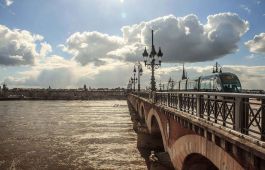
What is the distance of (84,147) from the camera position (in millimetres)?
30031

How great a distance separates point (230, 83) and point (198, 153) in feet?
66.8

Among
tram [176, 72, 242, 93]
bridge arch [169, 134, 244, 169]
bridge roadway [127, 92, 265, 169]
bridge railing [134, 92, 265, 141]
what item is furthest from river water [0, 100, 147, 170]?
bridge railing [134, 92, 265, 141]

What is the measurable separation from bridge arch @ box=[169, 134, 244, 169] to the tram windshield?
1544 centimetres

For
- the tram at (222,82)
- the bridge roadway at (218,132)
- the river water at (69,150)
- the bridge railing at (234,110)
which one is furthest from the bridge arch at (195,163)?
the tram at (222,82)

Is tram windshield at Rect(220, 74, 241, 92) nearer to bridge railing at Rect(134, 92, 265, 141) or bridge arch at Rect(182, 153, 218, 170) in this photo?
bridge railing at Rect(134, 92, 265, 141)

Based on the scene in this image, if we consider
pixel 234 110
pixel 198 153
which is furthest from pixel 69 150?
pixel 234 110

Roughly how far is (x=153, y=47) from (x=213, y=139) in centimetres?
1535

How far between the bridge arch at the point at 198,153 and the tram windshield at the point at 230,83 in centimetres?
1544

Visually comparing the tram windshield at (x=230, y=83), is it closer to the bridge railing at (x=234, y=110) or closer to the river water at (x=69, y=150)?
the river water at (x=69, y=150)

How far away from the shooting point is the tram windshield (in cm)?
3020

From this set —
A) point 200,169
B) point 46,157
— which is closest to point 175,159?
point 200,169

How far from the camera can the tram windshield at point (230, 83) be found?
1189 inches

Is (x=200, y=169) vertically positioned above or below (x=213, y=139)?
below

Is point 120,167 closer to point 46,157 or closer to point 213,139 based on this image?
point 46,157
